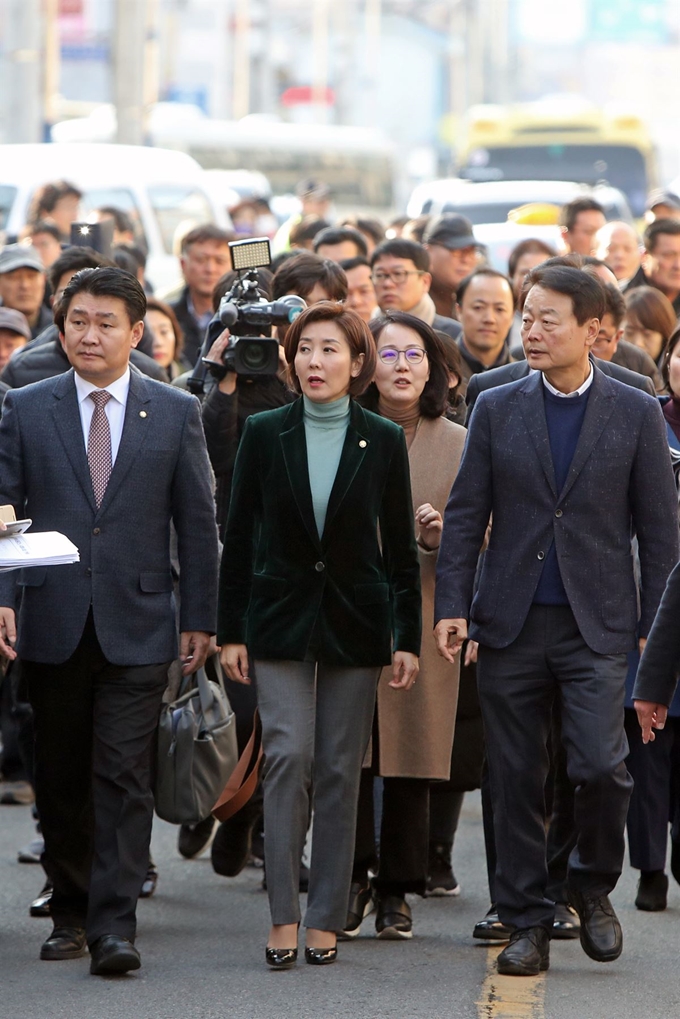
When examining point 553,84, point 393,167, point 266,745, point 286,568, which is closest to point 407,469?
point 286,568

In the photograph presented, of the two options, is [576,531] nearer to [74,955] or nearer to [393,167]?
[74,955]

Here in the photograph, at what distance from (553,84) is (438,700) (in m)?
95.6

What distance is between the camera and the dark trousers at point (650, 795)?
7.05 m

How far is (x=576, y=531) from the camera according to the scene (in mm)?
6051

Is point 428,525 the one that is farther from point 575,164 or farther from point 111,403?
point 575,164

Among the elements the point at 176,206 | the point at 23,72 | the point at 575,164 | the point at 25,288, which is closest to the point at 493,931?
the point at 25,288

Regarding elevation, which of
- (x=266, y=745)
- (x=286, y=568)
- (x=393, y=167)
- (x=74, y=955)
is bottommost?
(x=74, y=955)

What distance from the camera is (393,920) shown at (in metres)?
6.58

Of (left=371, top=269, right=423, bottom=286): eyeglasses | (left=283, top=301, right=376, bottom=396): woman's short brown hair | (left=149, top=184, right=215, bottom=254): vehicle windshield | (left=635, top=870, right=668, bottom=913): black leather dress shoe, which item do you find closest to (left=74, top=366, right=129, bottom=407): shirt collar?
(left=283, top=301, right=376, bottom=396): woman's short brown hair

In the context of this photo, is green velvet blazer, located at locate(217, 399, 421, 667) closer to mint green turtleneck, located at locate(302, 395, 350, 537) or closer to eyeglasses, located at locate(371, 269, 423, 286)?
mint green turtleneck, located at locate(302, 395, 350, 537)

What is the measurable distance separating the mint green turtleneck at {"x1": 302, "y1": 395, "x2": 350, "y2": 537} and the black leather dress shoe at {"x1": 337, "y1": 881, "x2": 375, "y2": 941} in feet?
4.16

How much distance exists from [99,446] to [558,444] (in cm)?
139

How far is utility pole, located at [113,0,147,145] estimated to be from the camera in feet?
84.1

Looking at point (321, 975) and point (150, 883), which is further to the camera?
point (150, 883)
